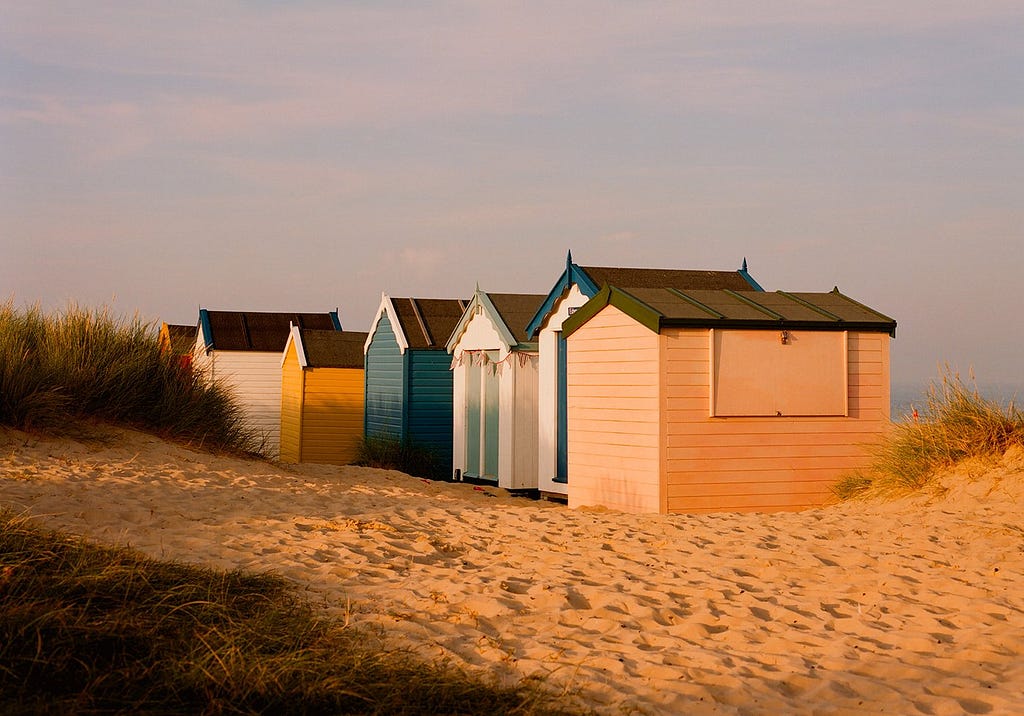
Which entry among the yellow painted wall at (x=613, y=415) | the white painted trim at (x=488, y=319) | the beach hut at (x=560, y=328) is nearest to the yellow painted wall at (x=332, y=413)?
the white painted trim at (x=488, y=319)

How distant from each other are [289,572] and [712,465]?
635 centimetres

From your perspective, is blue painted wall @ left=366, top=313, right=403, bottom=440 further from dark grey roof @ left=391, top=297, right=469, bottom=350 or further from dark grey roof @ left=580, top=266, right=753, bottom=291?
dark grey roof @ left=580, top=266, right=753, bottom=291

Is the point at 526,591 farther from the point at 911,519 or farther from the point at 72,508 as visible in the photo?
the point at 911,519

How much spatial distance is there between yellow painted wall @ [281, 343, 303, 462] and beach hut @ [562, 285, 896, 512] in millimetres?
12036

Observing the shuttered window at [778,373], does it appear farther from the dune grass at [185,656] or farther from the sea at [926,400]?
the dune grass at [185,656]

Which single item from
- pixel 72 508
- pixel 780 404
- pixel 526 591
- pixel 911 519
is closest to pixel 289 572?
pixel 526 591

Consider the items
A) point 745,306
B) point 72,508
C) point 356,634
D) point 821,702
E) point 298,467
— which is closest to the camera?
point 821,702

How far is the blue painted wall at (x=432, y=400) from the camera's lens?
68.7 ft

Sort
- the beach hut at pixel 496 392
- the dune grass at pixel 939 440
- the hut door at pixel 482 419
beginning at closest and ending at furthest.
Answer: the dune grass at pixel 939 440, the beach hut at pixel 496 392, the hut door at pixel 482 419

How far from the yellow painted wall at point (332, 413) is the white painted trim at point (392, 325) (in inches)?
53.4

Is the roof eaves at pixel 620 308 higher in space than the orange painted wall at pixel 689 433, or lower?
higher

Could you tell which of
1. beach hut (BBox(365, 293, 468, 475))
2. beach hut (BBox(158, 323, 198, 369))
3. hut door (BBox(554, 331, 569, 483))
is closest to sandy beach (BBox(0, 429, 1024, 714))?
beach hut (BBox(158, 323, 198, 369))

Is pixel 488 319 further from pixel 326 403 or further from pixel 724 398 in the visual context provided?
pixel 326 403

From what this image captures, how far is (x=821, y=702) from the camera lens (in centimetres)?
511
